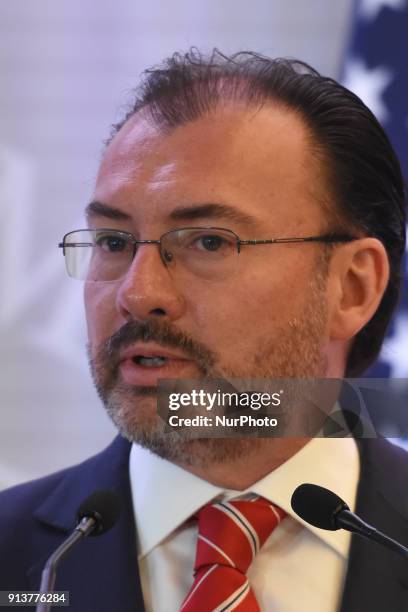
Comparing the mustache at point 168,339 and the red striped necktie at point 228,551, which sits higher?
the mustache at point 168,339

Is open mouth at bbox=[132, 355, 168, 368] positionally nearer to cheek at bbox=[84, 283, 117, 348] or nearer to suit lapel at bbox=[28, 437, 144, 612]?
cheek at bbox=[84, 283, 117, 348]

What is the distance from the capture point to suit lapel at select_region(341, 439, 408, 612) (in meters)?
1.05

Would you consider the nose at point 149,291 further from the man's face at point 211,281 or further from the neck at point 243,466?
the neck at point 243,466

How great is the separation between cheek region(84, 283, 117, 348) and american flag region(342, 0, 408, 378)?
2.38ft

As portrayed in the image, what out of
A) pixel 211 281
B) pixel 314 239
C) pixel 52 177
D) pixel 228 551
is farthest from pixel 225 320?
pixel 52 177

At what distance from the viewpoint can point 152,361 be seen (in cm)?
111

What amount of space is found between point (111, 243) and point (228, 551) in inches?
18.8

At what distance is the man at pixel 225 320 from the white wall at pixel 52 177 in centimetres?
51

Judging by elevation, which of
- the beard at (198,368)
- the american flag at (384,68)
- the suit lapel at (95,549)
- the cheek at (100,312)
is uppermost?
the american flag at (384,68)

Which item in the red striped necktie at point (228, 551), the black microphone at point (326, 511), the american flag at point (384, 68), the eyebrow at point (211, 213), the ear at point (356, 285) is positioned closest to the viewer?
the black microphone at point (326, 511)

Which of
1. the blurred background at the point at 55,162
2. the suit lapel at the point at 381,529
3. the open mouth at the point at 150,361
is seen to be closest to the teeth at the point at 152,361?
the open mouth at the point at 150,361

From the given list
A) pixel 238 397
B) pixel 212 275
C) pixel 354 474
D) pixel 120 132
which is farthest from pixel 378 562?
pixel 120 132

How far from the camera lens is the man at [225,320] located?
1103 mm

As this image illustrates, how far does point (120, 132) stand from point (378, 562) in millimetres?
782
